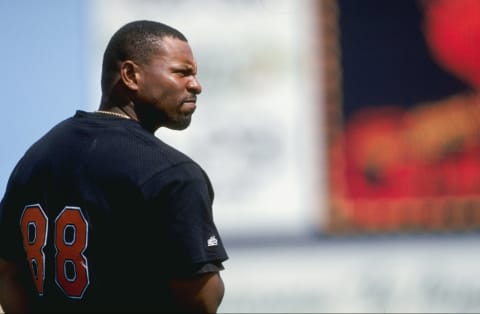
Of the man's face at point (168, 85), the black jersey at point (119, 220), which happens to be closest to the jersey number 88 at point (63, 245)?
the black jersey at point (119, 220)

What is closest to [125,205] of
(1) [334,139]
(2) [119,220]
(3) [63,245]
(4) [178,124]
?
(2) [119,220]

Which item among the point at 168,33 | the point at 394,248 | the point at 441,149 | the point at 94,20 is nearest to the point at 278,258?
the point at 394,248

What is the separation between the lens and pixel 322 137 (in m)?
7.46

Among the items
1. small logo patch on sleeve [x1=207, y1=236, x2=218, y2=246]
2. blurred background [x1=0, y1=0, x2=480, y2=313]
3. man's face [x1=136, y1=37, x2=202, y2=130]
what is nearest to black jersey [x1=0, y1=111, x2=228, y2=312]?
small logo patch on sleeve [x1=207, y1=236, x2=218, y2=246]

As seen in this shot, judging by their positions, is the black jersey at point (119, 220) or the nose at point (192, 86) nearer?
the black jersey at point (119, 220)

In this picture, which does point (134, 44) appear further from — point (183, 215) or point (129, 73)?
point (183, 215)

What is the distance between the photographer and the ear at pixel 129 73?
121 inches

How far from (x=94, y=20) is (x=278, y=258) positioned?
5.84 ft

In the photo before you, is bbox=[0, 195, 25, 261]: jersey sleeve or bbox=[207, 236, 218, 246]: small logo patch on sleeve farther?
bbox=[0, 195, 25, 261]: jersey sleeve

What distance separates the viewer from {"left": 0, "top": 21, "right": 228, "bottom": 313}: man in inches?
112

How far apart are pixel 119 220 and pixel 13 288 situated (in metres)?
0.43

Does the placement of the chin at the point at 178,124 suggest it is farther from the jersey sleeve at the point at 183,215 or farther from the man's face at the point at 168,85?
the jersey sleeve at the point at 183,215

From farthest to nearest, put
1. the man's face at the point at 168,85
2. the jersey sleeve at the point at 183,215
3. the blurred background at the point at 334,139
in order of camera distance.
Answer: the blurred background at the point at 334,139
the man's face at the point at 168,85
the jersey sleeve at the point at 183,215

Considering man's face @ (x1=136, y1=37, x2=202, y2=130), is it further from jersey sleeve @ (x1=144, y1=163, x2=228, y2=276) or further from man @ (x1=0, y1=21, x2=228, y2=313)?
jersey sleeve @ (x1=144, y1=163, x2=228, y2=276)
